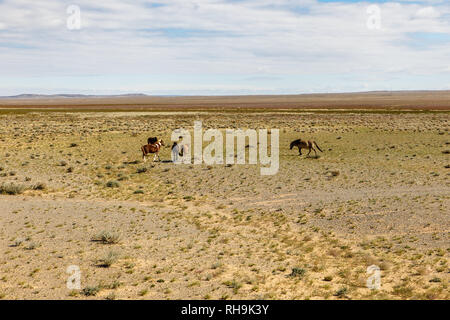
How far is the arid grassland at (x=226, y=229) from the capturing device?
27.7 feet

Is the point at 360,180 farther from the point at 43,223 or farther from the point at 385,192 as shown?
the point at 43,223

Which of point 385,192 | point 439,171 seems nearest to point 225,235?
point 385,192

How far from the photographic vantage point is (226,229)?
12602mm

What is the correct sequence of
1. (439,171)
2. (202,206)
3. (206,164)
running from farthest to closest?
(206,164) < (439,171) < (202,206)

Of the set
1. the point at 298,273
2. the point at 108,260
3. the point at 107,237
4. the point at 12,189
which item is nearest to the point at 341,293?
the point at 298,273

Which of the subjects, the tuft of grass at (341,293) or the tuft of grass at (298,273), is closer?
the tuft of grass at (341,293)

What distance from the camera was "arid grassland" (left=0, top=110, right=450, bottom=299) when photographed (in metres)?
8.43

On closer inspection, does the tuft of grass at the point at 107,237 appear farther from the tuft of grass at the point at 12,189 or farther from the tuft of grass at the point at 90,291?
the tuft of grass at the point at 12,189

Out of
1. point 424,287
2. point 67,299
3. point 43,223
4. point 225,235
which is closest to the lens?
point 67,299

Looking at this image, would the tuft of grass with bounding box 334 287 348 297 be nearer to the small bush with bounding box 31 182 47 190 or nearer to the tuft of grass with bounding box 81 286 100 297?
the tuft of grass with bounding box 81 286 100 297

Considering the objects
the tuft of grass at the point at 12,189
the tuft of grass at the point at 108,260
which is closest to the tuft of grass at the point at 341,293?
the tuft of grass at the point at 108,260

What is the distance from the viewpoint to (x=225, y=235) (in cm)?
1203

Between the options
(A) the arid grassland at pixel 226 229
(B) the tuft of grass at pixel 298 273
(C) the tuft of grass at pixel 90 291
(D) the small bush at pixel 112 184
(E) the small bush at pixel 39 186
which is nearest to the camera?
(C) the tuft of grass at pixel 90 291
